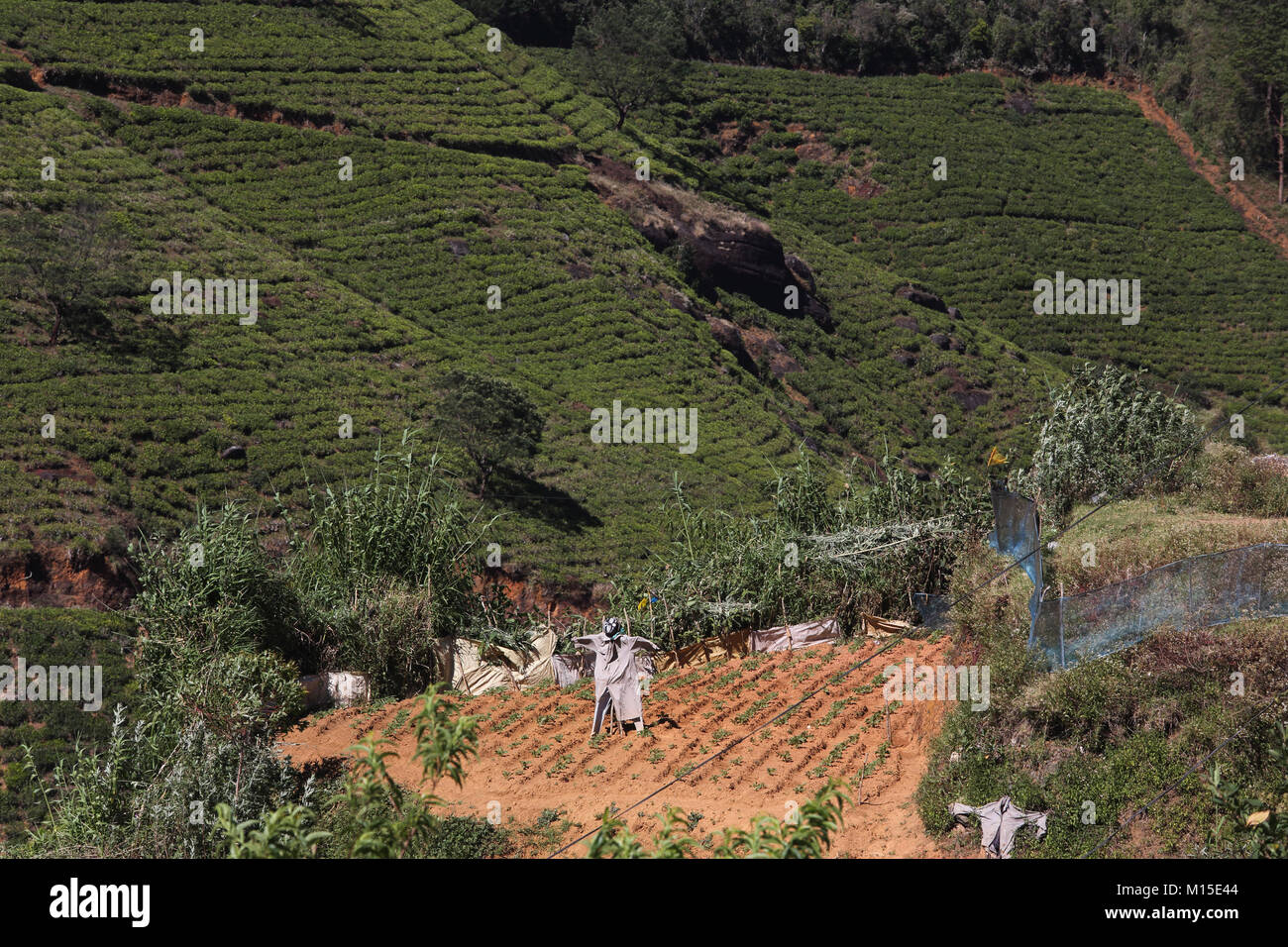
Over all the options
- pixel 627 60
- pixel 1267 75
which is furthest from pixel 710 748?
pixel 1267 75

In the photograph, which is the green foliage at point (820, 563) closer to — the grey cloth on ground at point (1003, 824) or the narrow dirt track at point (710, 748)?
the narrow dirt track at point (710, 748)

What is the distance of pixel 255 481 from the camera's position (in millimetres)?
33375

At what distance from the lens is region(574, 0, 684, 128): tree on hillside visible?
2928 inches

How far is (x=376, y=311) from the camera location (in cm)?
4600

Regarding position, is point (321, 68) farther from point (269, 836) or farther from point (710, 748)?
point (269, 836)

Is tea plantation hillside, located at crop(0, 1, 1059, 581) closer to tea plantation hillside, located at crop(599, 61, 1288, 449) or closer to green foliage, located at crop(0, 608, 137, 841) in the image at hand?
green foliage, located at crop(0, 608, 137, 841)

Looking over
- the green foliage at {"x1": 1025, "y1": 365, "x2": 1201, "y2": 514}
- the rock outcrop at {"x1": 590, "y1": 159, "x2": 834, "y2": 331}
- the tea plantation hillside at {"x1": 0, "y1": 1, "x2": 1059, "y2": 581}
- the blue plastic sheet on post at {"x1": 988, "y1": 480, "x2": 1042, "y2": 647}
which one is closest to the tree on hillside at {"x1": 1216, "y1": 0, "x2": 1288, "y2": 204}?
the tea plantation hillside at {"x1": 0, "y1": 1, "x2": 1059, "y2": 581}

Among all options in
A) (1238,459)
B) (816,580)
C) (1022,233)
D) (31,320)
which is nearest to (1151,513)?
(1238,459)

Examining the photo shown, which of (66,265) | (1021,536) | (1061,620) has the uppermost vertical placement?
(66,265)

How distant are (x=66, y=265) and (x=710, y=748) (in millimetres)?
32138

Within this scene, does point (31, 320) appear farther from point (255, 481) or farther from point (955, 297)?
point (955, 297)

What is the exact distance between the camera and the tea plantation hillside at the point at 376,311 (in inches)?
1352

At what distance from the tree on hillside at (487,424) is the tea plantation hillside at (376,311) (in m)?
0.71
